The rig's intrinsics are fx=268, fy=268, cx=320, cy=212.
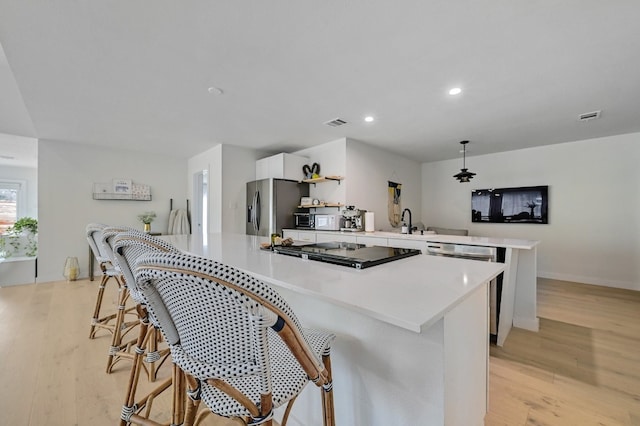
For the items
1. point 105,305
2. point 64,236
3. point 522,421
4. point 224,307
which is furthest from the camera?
point 64,236

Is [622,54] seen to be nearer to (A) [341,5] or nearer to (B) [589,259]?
(A) [341,5]

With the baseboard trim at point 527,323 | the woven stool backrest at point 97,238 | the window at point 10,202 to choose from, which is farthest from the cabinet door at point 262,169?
the window at point 10,202

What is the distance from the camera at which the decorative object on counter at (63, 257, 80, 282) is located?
446 centimetres

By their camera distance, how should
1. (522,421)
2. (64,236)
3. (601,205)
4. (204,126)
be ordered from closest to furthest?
(522,421)
(204,126)
(601,205)
(64,236)

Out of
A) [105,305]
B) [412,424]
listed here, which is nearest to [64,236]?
[105,305]

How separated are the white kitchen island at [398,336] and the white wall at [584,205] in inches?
183

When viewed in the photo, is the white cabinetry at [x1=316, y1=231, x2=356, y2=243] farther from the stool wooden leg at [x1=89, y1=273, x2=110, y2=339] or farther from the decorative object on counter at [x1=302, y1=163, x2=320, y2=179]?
the stool wooden leg at [x1=89, y1=273, x2=110, y2=339]

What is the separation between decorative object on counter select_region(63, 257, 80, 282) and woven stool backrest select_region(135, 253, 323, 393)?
531 cm

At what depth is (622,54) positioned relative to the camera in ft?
6.62

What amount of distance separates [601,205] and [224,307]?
5976 mm

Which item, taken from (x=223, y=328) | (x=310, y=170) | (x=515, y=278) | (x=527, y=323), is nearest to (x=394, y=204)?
(x=310, y=170)

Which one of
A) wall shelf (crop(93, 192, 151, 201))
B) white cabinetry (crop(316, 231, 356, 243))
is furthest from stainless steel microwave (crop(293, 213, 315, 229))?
wall shelf (crop(93, 192, 151, 201))

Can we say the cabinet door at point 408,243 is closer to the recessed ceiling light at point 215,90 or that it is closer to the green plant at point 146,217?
the recessed ceiling light at point 215,90

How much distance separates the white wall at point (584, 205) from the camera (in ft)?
13.3
